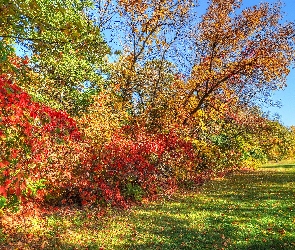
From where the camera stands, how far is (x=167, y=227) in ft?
43.2

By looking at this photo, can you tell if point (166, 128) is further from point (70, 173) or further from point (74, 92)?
point (70, 173)

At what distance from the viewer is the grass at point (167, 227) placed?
1107cm

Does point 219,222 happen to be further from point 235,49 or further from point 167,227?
point 235,49

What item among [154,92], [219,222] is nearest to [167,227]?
[219,222]

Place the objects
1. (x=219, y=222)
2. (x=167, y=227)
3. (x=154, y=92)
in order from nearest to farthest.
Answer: (x=167, y=227)
(x=219, y=222)
(x=154, y=92)

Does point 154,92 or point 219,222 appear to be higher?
point 154,92

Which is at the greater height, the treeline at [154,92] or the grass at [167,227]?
the treeline at [154,92]

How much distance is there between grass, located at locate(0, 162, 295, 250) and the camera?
11.1 meters

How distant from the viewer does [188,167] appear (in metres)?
23.4

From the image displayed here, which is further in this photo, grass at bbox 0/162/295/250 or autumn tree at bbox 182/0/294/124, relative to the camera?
autumn tree at bbox 182/0/294/124

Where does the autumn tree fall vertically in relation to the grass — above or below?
above

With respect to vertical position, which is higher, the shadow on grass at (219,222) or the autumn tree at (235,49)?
the autumn tree at (235,49)

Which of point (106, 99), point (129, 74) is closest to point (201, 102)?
Answer: point (129, 74)

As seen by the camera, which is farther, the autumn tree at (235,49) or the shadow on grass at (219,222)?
the autumn tree at (235,49)
